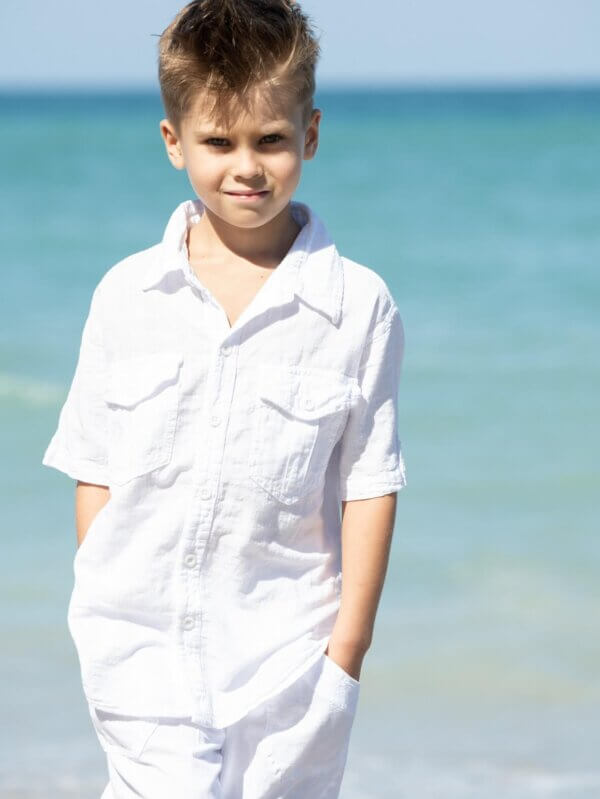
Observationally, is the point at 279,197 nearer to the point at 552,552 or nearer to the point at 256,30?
the point at 256,30

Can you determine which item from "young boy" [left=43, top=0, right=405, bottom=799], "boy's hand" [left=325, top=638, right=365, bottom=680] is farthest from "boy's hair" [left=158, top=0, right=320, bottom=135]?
"boy's hand" [left=325, top=638, right=365, bottom=680]

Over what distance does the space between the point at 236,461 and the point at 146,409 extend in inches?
6.2

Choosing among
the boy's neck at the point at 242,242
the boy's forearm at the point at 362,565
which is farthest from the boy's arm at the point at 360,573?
the boy's neck at the point at 242,242

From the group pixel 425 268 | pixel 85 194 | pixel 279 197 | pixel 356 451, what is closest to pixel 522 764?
pixel 356 451

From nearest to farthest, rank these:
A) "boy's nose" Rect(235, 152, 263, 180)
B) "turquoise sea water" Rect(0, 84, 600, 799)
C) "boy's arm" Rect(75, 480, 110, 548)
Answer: "boy's nose" Rect(235, 152, 263, 180), "boy's arm" Rect(75, 480, 110, 548), "turquoise sea water" Rect(0, 84, 600, 799)

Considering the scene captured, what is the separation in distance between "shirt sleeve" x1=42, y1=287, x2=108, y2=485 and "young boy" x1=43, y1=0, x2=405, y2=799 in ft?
0.04

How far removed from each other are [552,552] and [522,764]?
143 cm

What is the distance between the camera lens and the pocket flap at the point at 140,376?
2256mm

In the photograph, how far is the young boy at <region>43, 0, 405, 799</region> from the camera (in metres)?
2.23

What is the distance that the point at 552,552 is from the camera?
17.0 feet

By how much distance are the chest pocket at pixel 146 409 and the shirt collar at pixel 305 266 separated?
0.12m

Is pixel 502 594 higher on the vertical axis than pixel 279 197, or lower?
lower

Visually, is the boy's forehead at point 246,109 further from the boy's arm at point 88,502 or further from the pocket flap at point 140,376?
the boy's arm at point 88,502

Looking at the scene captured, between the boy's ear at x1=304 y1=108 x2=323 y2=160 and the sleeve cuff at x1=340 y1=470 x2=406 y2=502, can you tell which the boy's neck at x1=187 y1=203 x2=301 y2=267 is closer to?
the boy's ear at x1=304 y1=108 x2=323 y2=160
